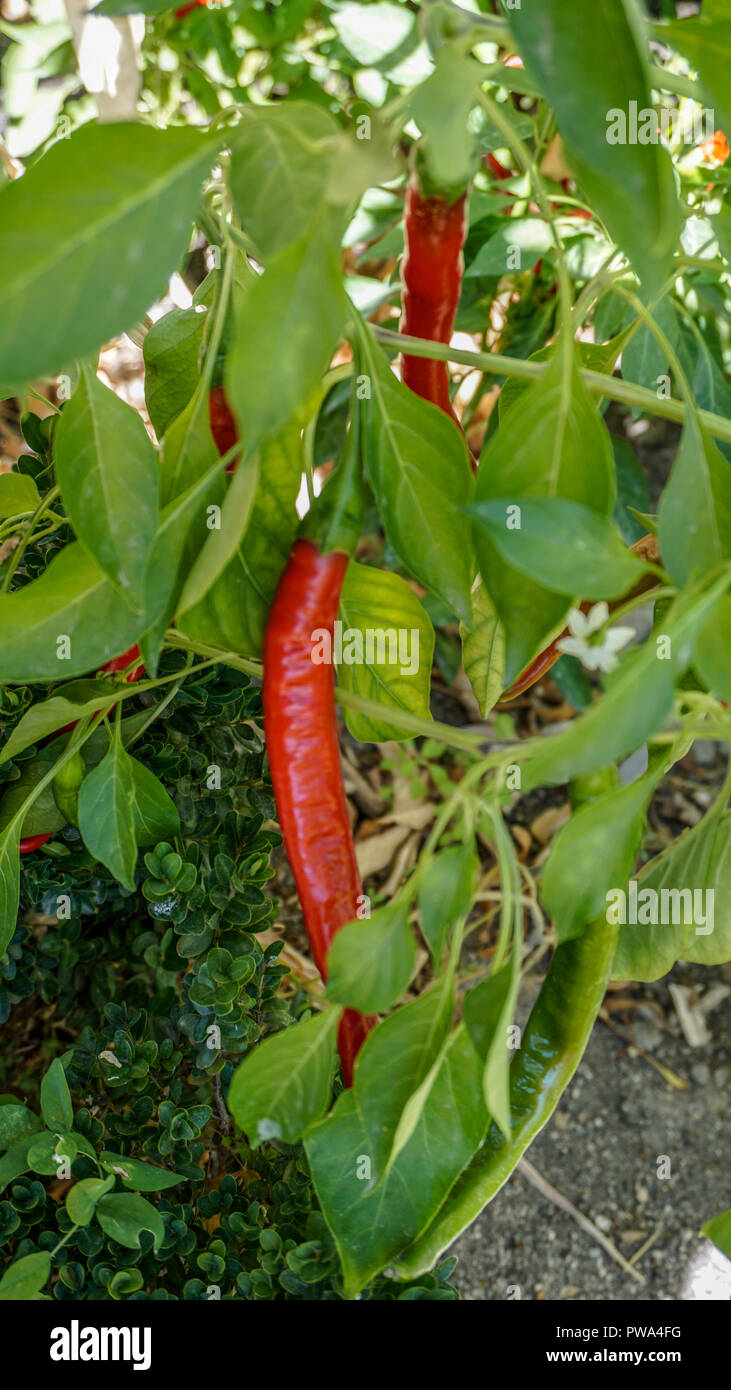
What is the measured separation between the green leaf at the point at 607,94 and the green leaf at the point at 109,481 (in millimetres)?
247

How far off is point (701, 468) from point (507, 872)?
23cm

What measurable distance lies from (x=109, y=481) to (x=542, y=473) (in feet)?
0.71

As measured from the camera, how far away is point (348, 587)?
74 cm

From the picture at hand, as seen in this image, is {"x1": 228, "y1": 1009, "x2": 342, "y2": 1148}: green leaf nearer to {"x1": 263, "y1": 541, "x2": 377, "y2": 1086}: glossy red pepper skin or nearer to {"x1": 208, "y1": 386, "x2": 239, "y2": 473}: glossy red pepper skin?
{"x1": 263, "y1": 541, "x2": 377, "y2": 1086}: glossy red pepper skin

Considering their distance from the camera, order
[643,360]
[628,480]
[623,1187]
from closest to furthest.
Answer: [643,360], [623,1187], [628,480]

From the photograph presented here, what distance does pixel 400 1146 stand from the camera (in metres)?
0.53

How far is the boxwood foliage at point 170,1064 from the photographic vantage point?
74 cm

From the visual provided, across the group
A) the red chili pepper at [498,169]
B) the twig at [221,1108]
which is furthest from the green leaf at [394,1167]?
the red chili pepper at [498,169]

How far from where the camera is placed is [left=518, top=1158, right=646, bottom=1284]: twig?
49.9 inches

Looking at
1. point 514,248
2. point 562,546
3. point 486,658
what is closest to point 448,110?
point 562,546

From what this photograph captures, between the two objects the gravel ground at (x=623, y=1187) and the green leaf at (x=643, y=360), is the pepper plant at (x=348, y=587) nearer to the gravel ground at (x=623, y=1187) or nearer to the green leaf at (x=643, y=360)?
the green leaf at (x=643, y=360)

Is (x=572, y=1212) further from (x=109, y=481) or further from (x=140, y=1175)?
(x=109, y=481)

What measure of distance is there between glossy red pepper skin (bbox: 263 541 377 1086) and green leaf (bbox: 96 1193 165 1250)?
23 centimetres
